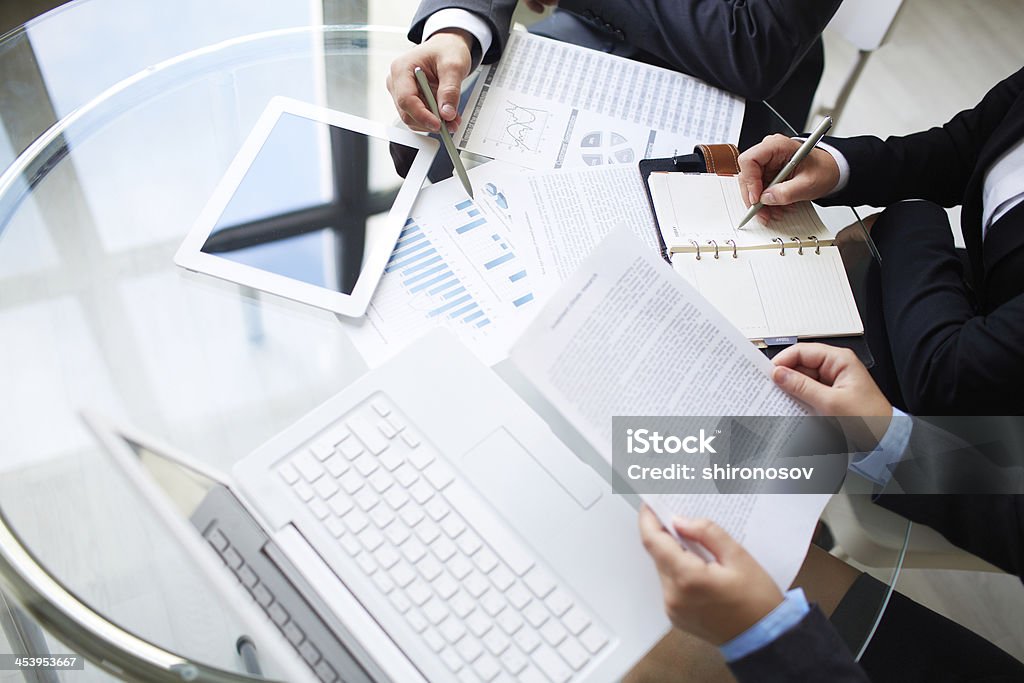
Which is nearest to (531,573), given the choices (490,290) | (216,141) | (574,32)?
(490,290)

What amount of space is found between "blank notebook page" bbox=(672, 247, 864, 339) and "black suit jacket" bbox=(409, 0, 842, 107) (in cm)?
34

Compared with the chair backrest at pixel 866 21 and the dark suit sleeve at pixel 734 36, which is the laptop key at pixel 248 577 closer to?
the dark suit sleeve at pixel 734 36

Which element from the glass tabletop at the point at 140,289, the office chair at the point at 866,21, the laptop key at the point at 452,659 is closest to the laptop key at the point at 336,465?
the glass tabletop at the point at 140,289

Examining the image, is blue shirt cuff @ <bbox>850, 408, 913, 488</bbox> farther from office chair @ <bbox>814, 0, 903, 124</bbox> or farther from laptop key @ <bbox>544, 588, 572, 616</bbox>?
office chair @ <bbox>814, 0, 903, 124</bbox>

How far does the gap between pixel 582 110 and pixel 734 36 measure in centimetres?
27

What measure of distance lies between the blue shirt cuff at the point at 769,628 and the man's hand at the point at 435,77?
2.32ft

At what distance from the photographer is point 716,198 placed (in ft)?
3.28

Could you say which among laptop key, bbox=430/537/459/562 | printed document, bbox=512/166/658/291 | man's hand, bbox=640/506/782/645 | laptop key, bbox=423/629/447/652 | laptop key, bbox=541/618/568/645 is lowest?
man's hand, bbox=640/506/782/645

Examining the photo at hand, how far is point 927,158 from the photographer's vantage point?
1.11m

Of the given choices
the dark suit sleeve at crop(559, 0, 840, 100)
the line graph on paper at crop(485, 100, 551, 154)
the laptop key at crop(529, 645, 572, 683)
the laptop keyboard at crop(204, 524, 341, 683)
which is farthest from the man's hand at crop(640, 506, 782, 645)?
the dark suit sleeve at crop(559, 0, 840, 100)

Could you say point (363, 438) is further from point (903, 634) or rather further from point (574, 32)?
point (574, 32)

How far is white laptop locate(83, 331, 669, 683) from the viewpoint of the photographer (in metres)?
0.71

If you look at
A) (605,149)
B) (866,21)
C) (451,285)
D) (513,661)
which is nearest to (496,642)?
(513,661)

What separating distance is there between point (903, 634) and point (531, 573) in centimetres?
51
